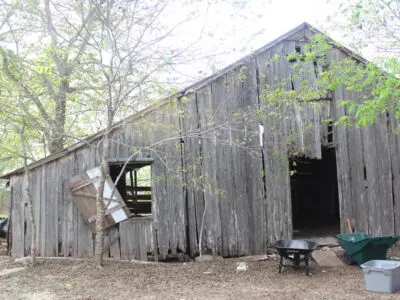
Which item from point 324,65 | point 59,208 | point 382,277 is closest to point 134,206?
point 59,208

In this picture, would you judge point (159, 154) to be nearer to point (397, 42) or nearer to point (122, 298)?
point (122, 298)

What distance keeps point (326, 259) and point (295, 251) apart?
174 cm

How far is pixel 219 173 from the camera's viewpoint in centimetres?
906

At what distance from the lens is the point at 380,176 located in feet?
33.0

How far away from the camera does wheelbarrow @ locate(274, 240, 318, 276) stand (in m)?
7.20

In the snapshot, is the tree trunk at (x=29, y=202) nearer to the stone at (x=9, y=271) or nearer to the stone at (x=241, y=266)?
Result: the stone at (x=9, y=271)

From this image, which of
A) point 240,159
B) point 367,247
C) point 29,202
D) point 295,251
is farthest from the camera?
point 240,159

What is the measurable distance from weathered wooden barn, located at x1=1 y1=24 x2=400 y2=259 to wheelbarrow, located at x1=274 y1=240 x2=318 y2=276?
129 centimetres

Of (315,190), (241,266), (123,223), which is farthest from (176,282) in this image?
(315,190)

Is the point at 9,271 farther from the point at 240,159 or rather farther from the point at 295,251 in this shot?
the point at 295,251

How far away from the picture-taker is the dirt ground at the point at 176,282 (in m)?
6.00

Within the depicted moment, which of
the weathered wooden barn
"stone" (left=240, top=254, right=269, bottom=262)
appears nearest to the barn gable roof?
the weathered wooden barn

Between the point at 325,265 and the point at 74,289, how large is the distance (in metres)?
5.43

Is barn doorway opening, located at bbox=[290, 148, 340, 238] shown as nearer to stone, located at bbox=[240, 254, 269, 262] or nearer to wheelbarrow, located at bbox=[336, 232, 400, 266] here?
stone, located at bbox=[240, 254, 269, 262]
